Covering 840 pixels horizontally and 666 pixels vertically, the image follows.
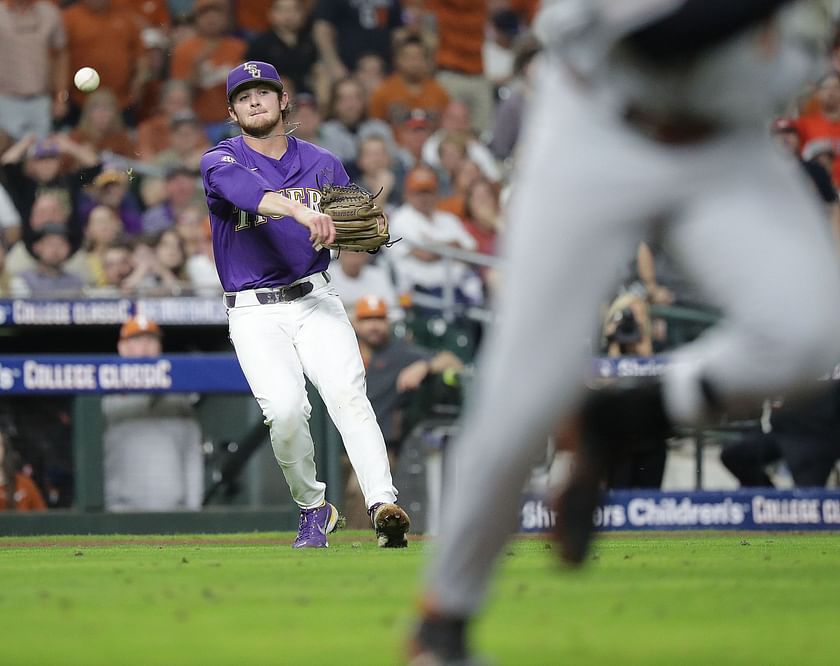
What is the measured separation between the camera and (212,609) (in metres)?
4.57

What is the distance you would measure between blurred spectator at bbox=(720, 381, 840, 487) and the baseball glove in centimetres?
345

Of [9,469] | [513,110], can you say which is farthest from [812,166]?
[9,469]

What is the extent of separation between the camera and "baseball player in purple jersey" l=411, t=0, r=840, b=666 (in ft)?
10.7

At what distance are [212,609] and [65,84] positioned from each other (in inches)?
399

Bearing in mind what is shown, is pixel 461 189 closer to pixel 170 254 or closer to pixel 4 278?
pixel 170 254

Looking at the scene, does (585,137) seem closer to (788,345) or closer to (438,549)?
(788,345)

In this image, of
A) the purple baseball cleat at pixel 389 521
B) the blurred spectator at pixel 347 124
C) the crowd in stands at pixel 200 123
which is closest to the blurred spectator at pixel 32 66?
the crowd in stands at pixel 200 123

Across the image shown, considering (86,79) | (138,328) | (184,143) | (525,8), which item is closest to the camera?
(138,328)

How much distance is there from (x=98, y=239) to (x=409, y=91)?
431 cm

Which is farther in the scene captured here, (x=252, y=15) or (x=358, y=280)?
(x=252, y=15)

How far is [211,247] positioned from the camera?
1262 centimetres

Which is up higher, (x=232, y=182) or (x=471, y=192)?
(x=471, y=192)

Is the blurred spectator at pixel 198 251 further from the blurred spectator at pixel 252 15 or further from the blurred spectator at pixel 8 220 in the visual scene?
the blurred spectator at pixel 252 15

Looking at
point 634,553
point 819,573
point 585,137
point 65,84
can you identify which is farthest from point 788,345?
point 65,84
